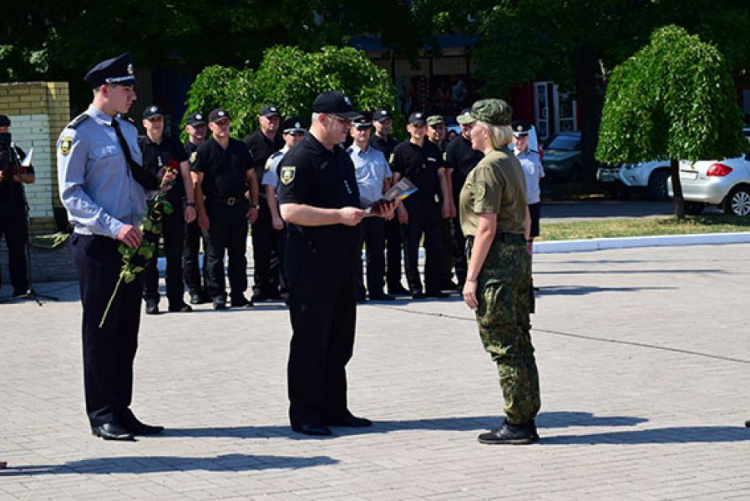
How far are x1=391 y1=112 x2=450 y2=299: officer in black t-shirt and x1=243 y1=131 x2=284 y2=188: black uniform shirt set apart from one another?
1.24 m

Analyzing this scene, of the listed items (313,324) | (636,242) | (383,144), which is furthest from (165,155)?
(636,242)


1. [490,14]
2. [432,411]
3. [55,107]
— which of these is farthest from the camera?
[490,14]

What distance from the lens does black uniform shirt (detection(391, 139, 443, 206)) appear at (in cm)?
1520

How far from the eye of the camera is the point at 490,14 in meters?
33.6

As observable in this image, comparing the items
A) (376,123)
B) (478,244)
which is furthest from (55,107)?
(478,244)

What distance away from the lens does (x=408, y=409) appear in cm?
919

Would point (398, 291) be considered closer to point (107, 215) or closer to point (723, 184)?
point (107, 215)

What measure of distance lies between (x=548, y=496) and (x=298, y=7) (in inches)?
921

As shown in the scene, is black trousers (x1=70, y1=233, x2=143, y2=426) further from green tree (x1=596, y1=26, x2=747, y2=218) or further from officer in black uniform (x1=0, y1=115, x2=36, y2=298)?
green tree (x1=596, y1=26, x2=747, y2=218)

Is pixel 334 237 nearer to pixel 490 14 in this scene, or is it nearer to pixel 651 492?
pixel 651 492

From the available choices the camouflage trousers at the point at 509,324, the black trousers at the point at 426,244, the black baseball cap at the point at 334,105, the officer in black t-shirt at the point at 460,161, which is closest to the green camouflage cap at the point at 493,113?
the camouflage trousers at the point at 509,324

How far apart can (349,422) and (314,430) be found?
32 centimetres

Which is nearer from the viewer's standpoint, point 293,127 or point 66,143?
point 66,143

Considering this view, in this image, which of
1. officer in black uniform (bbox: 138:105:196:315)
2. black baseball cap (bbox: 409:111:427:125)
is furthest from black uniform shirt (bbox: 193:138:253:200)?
black baseball cap (bbox: 409:111:427:125)
